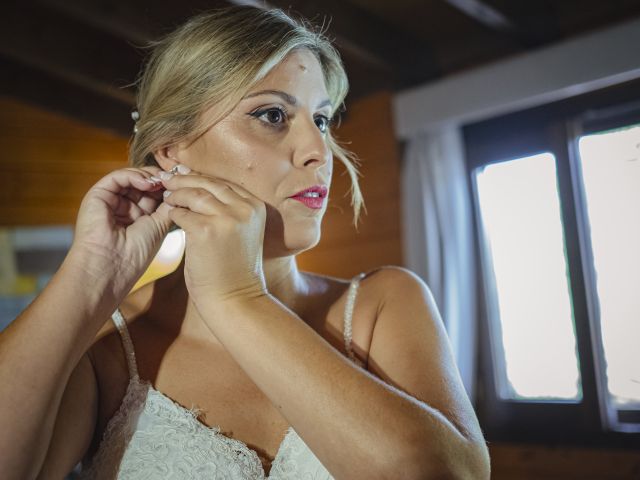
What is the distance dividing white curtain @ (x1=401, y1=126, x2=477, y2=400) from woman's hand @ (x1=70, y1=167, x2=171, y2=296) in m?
2.91

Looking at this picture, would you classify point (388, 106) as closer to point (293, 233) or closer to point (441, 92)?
point (441, 92)

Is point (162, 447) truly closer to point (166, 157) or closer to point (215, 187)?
point (215, 187)

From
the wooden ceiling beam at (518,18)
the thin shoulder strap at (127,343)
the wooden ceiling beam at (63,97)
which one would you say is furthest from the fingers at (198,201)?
the wooden ceiling beam at (63,97)

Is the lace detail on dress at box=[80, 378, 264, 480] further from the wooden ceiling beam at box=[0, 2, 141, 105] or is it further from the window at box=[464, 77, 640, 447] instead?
the wooden ceiling beam at box=[0, 2, 141, 105]

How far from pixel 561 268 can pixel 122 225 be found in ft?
10.1

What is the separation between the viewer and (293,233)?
1.20 metres

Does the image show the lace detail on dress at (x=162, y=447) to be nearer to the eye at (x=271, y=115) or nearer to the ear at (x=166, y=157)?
the ear at (x=166, y=157)

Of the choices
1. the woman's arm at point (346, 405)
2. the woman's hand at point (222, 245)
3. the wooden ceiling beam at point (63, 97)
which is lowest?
the woman's arm at point (346, 405)

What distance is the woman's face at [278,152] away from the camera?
120 centimetres

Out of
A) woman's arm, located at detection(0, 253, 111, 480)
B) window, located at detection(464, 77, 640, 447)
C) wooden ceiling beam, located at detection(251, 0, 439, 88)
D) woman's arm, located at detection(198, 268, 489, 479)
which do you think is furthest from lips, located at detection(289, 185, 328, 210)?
window, located at detection(464, 77, 640, 447)

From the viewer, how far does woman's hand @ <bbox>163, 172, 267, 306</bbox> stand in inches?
38.3

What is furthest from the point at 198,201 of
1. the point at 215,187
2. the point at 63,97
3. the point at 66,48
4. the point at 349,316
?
the point at 63,97

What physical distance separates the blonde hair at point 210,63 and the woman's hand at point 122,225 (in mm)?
126

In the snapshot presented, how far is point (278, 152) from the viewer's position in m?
1.21
